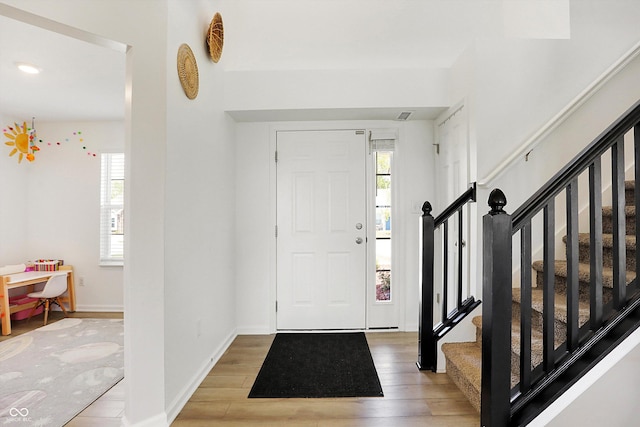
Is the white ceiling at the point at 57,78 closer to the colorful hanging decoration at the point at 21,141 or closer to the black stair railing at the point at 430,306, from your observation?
the colorful hanging decoration at the point at 21,141

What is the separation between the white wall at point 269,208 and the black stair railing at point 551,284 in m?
1.95

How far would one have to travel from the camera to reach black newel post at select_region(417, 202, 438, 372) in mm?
2520

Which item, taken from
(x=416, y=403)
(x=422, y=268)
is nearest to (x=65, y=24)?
(x=422, y=268)

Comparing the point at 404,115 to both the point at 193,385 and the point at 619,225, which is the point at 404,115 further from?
the point at 193,385

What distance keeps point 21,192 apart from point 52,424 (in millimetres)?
3472

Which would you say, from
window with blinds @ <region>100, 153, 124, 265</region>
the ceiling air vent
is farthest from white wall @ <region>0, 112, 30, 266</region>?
A: the ceiling air vent

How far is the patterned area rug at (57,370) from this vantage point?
6.93 feet

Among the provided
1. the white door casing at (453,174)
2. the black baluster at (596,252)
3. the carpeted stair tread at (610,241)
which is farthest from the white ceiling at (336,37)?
the black baluster at (596,252)

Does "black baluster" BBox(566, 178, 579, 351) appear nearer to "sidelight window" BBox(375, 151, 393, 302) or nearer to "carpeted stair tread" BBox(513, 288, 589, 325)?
"carpeted stair tread" BBox(513, 288, 589, 325)

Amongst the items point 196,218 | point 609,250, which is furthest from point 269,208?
point 609,250

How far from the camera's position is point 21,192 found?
4270 mm

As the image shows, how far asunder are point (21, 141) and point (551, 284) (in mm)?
5420

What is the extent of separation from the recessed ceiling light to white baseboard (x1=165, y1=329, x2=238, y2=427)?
2777mm

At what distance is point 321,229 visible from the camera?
3.51m
